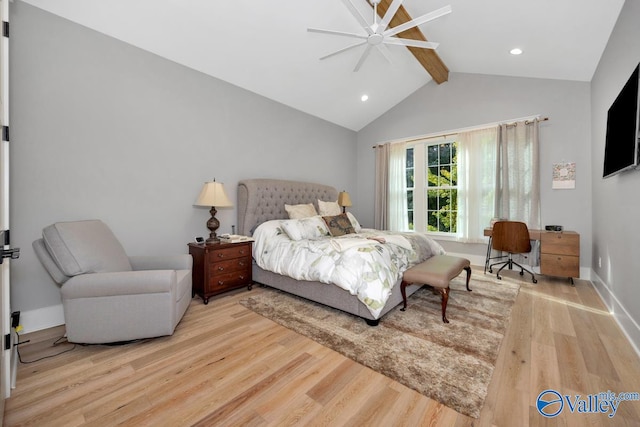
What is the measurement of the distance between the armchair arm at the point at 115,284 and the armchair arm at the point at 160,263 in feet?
1.78

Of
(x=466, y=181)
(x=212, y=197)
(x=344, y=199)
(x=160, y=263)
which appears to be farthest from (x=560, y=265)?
(x=160, y=263)

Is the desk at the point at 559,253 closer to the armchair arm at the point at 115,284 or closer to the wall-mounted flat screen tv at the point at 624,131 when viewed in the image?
the wall-mounted flat screen tv at the point at 624,131

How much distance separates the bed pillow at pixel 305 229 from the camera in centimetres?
323

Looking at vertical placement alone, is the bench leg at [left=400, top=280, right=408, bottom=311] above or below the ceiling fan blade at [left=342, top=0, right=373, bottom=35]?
below

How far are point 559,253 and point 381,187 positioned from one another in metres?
2.96

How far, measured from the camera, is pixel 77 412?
1.38 metres

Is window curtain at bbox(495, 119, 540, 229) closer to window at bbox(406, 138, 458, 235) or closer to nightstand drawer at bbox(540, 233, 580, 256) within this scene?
nightstand drawer at bbox(540, 233, 580, 256)

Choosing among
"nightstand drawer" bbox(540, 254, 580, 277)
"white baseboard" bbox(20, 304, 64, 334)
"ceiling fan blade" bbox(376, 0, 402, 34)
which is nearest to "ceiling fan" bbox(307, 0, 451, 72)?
"ceiling fan blade" bbox(376, 0, 402, 34)

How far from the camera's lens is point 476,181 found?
14.9 ft

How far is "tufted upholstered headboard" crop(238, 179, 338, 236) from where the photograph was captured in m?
3.70

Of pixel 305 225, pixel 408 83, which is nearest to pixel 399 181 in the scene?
pixel 408 83

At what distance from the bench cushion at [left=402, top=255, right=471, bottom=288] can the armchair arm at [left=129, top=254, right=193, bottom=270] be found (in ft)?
6.95

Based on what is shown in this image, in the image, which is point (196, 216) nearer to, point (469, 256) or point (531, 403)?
point (531, 403)

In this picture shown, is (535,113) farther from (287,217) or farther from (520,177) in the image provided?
(287,217)
